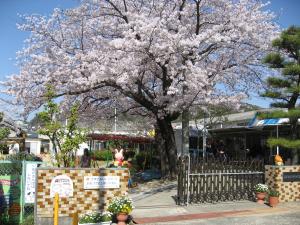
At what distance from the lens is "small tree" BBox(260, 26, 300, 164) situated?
15000 mm

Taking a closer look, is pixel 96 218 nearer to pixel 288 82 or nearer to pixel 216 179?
pixel 216 179

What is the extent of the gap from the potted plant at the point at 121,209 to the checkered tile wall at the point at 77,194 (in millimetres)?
786

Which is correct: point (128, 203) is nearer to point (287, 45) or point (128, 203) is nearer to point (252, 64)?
point (287, 45)

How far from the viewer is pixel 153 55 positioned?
16.2 meters

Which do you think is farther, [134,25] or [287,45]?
[134,25]

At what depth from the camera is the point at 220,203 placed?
14.1m

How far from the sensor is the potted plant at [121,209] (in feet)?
35.2

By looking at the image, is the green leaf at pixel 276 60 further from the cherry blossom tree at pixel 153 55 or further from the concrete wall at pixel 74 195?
the concrete wall at pixel 74 195

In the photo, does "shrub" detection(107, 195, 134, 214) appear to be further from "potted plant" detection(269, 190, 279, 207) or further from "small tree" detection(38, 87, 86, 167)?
Answer: "potted plant" detection(269, 190, 279, 207)

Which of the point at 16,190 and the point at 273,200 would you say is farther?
the point at 273,200

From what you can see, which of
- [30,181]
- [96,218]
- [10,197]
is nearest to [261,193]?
[96,218]

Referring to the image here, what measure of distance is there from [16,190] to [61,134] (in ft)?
5.97

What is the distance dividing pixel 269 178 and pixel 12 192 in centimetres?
825

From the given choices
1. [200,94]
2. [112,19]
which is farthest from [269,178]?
[112,19]
